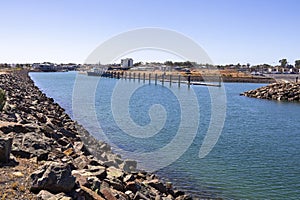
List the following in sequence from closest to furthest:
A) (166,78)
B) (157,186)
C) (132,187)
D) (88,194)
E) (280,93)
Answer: (88,194) → (132,187) → (157,186) → (280,93) → (166,78)

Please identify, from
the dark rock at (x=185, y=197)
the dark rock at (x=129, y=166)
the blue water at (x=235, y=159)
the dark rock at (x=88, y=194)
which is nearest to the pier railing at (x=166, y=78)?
the blue water at (x=235, y=159)

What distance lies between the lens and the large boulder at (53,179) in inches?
273

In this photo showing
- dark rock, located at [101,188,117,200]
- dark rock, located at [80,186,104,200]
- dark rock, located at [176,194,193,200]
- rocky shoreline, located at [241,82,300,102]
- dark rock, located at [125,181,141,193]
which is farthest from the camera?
rocky shoreline, located at [241,82,300,102]

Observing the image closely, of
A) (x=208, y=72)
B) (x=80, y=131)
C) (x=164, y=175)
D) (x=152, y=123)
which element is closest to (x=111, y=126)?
(x=152, y=123)

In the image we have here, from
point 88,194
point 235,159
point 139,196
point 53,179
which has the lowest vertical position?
point 235,159

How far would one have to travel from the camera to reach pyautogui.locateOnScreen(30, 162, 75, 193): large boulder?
6.95 m

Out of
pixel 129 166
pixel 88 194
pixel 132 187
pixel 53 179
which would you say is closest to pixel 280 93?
→ pixel 129 166

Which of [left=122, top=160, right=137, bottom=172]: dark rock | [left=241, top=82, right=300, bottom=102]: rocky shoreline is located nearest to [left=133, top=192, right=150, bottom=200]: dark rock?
[left=122, top=160, right=137, bottom=172]: dark rock

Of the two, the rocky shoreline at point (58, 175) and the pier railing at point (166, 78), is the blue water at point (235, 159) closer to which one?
the rocky shoreline at point (58, 175)

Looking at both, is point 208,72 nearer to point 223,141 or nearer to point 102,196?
point 223,141

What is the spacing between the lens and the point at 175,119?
29406mm

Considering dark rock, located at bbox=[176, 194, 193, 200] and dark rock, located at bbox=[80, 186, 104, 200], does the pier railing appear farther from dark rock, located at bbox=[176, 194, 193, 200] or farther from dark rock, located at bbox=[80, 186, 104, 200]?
dark rock, located at bbox=[80, 186, 104, 200]

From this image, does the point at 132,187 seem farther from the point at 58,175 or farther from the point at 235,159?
the point at 235,159

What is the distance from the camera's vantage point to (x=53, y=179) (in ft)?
23.0
